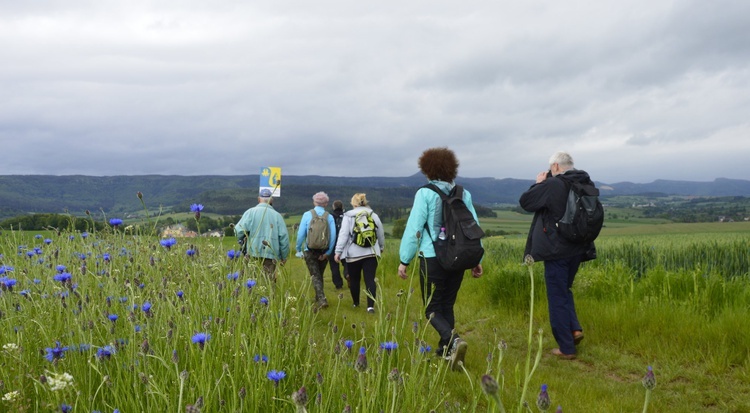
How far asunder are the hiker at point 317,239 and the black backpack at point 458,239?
3576 mm

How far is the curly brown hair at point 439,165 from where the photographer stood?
17.2 ft

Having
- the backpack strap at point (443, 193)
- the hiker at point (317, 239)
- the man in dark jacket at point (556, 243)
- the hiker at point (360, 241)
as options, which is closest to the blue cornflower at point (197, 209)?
the backpack strap at point (443, 193)

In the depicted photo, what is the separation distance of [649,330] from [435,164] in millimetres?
3461

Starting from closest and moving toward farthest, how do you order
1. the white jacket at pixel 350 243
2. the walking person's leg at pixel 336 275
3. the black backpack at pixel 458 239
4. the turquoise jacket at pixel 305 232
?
the black backpack at pixel 458 239, the white jacket at pixel 350 243, the turquoise jacket at pixel 305 232, the walking person's leg at pixel 336 275

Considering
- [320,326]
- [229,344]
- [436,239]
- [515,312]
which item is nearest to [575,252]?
[436,239]

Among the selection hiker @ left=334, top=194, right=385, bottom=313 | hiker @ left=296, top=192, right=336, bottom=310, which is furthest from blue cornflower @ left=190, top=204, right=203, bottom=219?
hiker @ left=296, top=192, right=336, bottom=310

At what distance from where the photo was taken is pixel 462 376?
470 centimetres

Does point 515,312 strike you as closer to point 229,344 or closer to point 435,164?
point 435,164

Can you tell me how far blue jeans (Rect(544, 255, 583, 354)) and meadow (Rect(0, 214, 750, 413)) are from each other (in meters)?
0.30

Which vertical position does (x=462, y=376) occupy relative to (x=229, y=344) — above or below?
below

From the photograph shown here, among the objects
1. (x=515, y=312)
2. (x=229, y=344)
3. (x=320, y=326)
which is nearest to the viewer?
(x=229, y=344)

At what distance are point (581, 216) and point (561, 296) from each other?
3.13ft

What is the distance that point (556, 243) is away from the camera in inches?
212

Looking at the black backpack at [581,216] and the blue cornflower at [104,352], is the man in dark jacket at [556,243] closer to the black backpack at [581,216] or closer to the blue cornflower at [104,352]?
the black backpack at [581,216]
